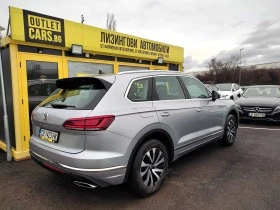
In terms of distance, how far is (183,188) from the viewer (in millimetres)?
3615

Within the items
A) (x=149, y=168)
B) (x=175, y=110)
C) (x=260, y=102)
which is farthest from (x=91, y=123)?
(x=260, y=102)

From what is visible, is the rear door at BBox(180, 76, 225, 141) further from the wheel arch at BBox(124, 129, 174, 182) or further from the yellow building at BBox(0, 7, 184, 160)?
the yellow building at BBox(0, 7, 184, 160)

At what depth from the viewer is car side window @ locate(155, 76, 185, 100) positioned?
3673 millimetres

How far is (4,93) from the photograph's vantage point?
5.14 meters

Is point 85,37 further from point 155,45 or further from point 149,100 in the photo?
point 149,100


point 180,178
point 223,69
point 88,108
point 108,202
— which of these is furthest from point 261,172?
point 223,69

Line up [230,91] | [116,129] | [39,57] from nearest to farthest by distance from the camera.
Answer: [116,129]
[39,57]
[230,91]

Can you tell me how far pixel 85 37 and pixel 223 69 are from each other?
176 ft

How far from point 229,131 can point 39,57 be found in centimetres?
463

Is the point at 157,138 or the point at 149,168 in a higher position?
the point at 157,138

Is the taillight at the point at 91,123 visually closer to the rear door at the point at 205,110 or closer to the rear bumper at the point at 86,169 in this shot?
the rear bumper at the point at 86,169

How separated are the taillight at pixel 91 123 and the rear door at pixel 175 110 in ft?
2.97

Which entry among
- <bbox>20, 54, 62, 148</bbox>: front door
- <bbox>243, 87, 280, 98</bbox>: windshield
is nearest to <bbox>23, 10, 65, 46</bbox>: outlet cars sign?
<bbox>20, 54, 62, 148</bbox>: front door

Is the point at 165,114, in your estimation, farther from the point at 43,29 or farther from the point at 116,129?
the point at 43,29
